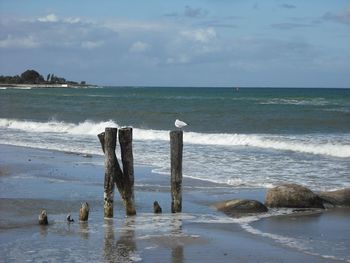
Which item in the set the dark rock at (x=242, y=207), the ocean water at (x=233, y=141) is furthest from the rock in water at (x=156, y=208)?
the ocean water at (x=233, y=141)

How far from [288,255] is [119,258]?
233cm

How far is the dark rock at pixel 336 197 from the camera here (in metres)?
13.0

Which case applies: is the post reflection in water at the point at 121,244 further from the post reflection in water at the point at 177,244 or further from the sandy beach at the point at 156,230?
the post reflection in water at the point at 177,244

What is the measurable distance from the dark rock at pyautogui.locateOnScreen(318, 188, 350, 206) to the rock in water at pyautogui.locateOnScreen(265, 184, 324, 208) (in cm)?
25

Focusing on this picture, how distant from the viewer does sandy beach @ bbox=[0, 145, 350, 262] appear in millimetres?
8789

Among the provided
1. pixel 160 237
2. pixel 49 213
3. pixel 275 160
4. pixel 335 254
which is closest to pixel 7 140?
pixel 275 160

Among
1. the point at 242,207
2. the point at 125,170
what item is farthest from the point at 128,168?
the point at 242,207

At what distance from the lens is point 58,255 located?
8.73m

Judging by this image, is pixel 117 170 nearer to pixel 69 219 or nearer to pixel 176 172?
pixel 176 172

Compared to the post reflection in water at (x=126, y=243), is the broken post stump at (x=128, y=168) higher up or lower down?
higher up

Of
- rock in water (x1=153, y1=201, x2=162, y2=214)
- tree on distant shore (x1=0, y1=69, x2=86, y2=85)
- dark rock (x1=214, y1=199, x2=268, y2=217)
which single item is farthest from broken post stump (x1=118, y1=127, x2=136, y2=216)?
tree on distant shore (x1=0, y1=69, x2=86, y2=85)

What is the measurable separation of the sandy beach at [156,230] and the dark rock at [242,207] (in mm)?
251

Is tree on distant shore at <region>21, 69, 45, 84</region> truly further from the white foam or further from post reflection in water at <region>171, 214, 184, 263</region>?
post reflection in water at <region>171, 214, 184, 263</region>

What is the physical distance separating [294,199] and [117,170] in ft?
12.1
